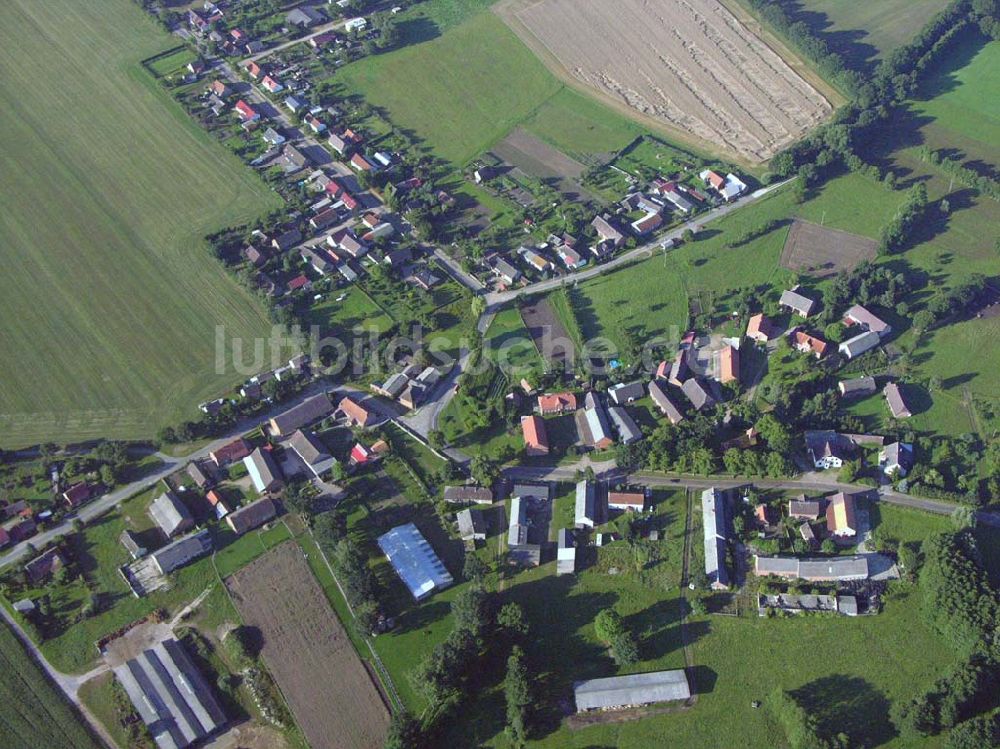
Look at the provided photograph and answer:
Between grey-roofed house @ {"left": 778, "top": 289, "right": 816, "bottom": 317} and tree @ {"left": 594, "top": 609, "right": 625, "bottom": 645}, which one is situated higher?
grey-roofed house @ {"left": 778, "top": 289, "right": 816, "bottom": 317}

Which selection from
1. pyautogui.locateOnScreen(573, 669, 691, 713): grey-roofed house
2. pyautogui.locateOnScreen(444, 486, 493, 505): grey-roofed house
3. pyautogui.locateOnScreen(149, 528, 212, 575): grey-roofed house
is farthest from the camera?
pyautogui.locateOnScreen(444, 486, 493, 505): grey-roofed house

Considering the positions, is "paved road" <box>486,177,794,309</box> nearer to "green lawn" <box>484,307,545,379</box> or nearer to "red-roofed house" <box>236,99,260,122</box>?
"green lawn" <box>484,307,545,379</box>

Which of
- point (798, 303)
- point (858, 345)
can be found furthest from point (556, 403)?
point (858, 345)

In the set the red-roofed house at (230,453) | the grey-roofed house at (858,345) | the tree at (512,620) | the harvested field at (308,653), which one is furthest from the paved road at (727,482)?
the red-roofed house at (230,453)

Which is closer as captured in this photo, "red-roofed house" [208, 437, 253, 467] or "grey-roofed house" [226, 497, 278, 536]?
"grey-roofed house" [226, 497, 278, 536]

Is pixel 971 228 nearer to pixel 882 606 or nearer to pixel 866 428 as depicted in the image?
pixel 866 428

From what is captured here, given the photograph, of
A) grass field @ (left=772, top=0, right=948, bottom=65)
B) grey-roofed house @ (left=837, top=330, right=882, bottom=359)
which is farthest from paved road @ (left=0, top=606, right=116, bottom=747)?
grass field @ (left=772, top=0, right=948, bottom=65)

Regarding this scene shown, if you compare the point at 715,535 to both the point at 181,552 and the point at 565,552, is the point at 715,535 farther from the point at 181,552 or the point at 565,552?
the point at 181,552

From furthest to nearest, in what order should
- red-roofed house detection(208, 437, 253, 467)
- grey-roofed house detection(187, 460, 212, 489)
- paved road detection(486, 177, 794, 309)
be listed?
paved road detection(486, 177, 794, 309) < red-roofed house detection(208, 437, 253, 467) < grey-roofed house detection(187, 460, 212, 489)
